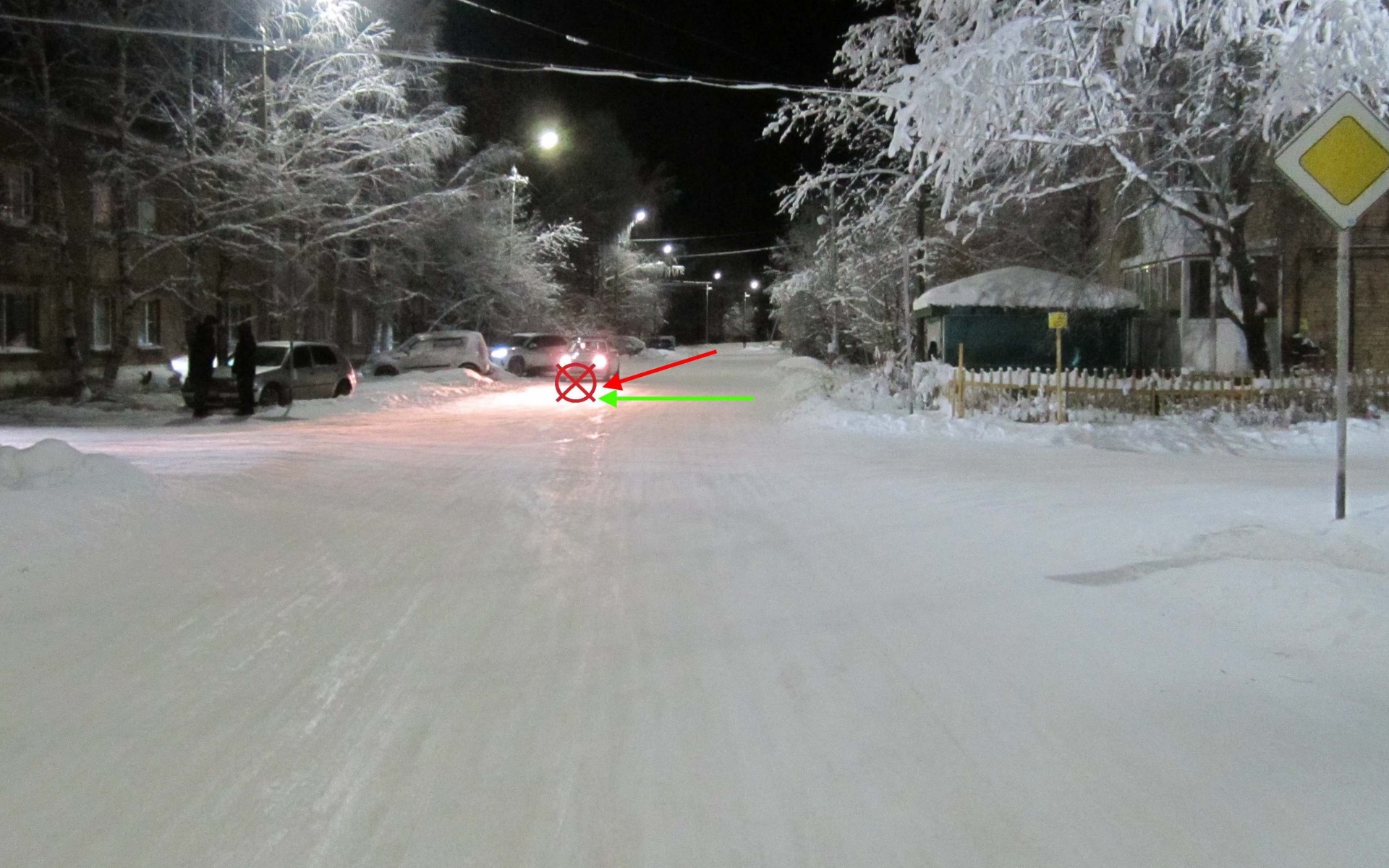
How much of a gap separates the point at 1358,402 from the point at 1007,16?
831 cm

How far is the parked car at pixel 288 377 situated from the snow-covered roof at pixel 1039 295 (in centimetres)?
1302

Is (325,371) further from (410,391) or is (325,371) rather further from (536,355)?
(536,355)

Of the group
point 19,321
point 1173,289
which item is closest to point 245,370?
point 19,321

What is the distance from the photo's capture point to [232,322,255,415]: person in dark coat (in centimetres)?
1956

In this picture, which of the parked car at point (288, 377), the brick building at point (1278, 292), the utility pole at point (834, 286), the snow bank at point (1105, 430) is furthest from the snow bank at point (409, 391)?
the brick building at point (1278, 292)

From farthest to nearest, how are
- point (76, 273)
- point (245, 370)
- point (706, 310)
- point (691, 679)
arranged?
point (706, 310)
point (76, 273)
point (245, 370)
point (691, 679)

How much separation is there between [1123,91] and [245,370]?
15.0 metres

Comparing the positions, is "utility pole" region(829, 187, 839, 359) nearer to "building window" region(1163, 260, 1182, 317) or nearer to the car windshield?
"building window" region(1163, 260, 1182, 317)

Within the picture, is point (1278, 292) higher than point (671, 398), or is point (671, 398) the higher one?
point (1278, 292)

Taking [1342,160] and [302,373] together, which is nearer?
[1342,160]

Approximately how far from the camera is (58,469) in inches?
369

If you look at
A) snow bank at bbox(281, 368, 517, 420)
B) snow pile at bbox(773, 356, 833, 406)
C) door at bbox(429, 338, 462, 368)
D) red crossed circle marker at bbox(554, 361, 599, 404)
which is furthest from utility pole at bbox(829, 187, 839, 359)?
door at bbox(429, 338, 462, 368)

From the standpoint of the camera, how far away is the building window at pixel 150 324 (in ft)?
97.1

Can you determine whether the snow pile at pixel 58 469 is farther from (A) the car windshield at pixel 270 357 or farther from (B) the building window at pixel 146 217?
(B) the building window at pixel 146 217
